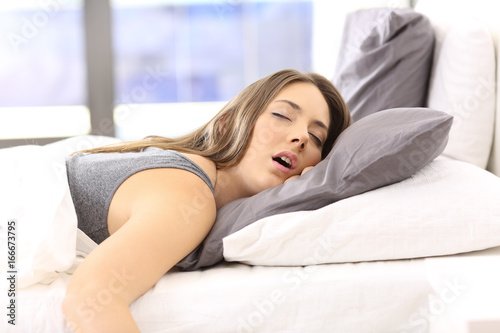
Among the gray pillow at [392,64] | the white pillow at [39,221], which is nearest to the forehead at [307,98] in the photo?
the gray pillow at [392,64]

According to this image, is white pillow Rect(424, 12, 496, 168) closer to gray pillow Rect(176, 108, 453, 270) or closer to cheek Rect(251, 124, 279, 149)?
gray pillow Rect(176, 108, 453, 270)

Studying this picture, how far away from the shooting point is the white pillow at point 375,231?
41.7 inches

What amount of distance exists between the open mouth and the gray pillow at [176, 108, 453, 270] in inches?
8.2

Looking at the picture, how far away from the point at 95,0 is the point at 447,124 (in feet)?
8.98

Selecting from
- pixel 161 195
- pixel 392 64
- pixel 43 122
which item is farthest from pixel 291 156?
pixel 43 122

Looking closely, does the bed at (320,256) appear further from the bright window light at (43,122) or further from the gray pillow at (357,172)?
the bright window light at (43,122)

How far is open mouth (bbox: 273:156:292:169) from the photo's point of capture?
4.55 ft

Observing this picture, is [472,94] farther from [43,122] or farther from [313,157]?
[43,122]

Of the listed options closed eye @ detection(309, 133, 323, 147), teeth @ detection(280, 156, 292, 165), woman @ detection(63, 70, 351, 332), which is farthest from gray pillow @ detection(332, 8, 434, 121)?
teeth @ detection(280, 156, 292, 165)

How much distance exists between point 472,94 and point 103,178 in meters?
1.09

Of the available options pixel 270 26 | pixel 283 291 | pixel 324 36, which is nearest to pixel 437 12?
pixel 324 36

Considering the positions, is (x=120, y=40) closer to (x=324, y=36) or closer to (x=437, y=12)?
(x=324, y=36)

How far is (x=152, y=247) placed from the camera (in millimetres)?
988

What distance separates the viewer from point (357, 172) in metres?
1.11
